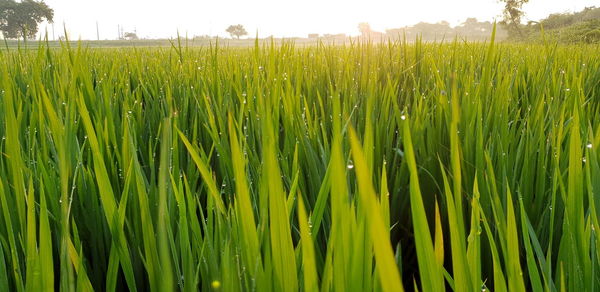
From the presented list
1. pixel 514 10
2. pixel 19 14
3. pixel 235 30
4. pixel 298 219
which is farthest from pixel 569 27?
pixel 235 30

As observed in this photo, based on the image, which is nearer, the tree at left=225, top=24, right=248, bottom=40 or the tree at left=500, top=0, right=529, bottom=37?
the tree at left=500, top=0, right=529, bottom=37

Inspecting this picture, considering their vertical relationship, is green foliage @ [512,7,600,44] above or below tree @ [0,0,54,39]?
below

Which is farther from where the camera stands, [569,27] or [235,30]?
[235,30]

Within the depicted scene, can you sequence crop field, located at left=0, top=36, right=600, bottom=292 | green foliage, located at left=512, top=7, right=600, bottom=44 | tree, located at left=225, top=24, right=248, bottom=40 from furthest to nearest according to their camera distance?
1. tree, located at left=225, top=24, right=248, bottom=40
2. green foliage, located at left=512, top=7, right=600, bottom=44
3. crop field, located at left=0, top=36, right=600, bottom=292

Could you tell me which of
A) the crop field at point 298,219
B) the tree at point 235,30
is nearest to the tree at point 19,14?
the tree at point 235,30

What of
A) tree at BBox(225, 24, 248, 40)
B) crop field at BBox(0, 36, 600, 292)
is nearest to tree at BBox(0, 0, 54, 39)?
tree at BBox(225, 24, 248, 40)

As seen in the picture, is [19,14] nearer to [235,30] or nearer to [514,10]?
[235,30]

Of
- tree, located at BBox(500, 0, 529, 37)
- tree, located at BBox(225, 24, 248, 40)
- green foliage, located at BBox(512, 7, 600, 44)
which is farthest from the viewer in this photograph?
tree, located at BBox(225, 24, 248, 40)

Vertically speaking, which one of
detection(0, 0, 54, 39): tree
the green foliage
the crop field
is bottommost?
the crop field

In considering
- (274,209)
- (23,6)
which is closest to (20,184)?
(274,209)

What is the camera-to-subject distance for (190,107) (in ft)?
3.27

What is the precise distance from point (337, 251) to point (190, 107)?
82cm

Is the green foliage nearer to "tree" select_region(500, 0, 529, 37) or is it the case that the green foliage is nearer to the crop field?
"tree" select_region(500, 0, 529, 37)

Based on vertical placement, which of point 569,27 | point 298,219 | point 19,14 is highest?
point 19,14
